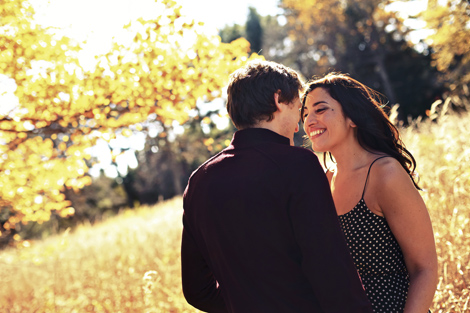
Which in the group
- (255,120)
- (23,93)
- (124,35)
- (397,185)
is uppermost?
(124,35)

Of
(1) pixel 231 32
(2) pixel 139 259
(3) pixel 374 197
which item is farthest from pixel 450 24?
(3) pixel 374 197

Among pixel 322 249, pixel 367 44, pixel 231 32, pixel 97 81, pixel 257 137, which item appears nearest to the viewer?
pixel 322 249

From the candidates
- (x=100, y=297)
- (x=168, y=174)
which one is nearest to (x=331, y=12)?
(x=168, y=174)

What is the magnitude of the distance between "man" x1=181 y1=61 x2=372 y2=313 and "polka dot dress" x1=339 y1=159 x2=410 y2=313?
717 millimetres

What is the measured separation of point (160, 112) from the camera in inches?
177

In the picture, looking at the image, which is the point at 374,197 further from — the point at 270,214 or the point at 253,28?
the point at 253,28

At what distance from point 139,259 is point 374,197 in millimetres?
5990

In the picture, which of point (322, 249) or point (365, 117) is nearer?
point (322, 249)

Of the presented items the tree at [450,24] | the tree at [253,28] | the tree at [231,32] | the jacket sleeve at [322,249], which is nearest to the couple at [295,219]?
the jacket sleeve at [322,249]

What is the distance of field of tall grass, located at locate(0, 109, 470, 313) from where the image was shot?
3.78 meters

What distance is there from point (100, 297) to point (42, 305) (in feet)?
3.33

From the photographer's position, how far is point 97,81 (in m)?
4.04

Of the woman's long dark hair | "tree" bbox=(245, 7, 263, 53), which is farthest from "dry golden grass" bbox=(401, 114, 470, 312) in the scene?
"tree" bbox=(245, 7, 263, 53)

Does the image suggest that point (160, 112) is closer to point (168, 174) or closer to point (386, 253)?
point (386, 253)
